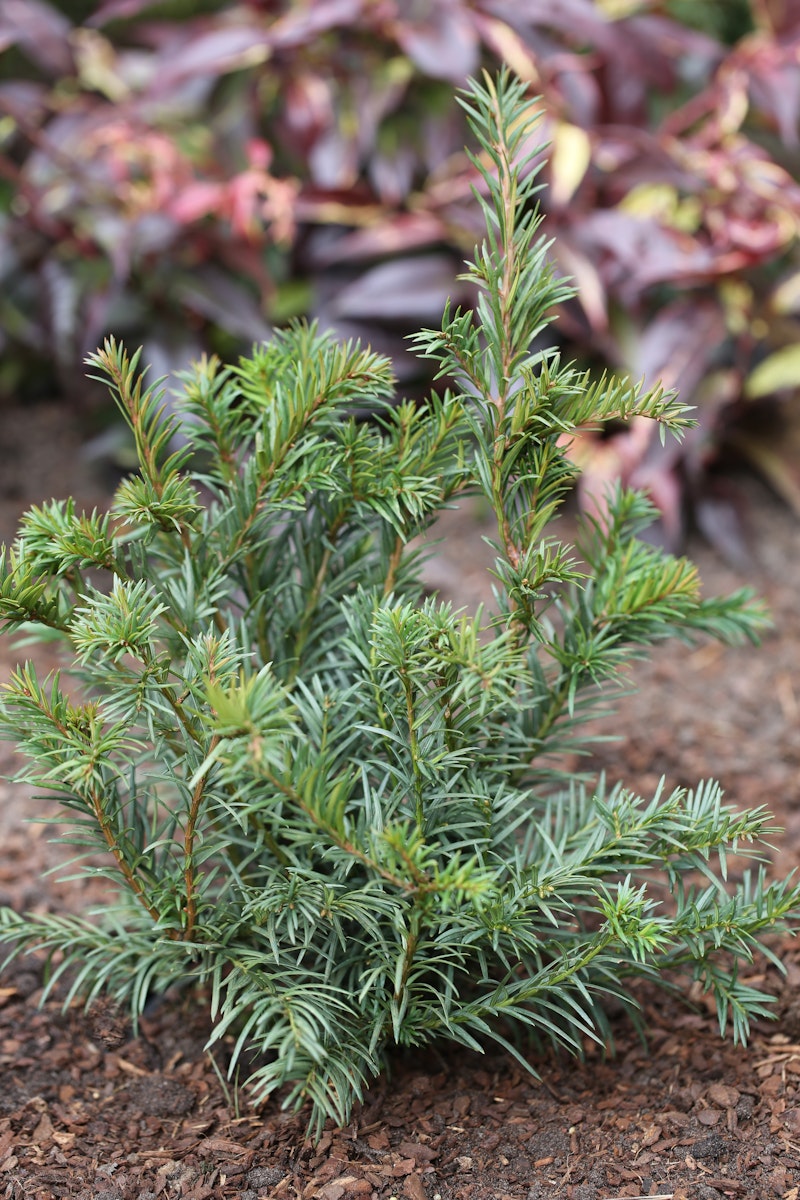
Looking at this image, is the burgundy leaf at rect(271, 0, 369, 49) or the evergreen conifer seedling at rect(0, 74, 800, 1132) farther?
the burgundy leaf at rect(271, 0, 369, 49)

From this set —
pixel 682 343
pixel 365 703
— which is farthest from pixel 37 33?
pixel 365 703

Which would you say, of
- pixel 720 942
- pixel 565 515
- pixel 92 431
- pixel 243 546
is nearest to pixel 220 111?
pixel 92 431

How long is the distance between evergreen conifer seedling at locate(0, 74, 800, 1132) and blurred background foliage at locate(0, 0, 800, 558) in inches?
63.8

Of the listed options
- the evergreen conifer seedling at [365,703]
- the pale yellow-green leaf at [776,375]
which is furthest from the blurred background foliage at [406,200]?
the evergreen conifer seedling at [365,703]

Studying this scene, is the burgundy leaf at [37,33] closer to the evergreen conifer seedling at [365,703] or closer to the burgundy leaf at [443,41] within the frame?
the burgundy leaf at [443,41]

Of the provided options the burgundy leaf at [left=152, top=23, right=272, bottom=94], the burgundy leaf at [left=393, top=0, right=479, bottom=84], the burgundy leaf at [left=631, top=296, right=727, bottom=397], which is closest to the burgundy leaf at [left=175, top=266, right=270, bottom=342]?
the burgundy leaf at [left=152, top=23, right=272, bottom=94]

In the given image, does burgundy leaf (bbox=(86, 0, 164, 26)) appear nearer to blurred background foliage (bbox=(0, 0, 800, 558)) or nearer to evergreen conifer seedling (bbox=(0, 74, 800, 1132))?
blurred background foliage (bbox=(0, 0, 800, 558))

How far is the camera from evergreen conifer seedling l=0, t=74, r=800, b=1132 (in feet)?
3.39

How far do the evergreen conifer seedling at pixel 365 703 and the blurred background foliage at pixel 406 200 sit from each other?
1.62 meters

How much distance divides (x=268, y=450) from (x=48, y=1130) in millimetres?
822

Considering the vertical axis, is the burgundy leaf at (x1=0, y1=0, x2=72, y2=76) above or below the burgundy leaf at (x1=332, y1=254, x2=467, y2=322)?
above

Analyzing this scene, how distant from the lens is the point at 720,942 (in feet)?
3.82

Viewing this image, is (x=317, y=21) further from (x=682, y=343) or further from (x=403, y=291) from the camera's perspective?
(x=682, y=343)

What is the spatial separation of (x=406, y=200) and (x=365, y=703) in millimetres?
2345
